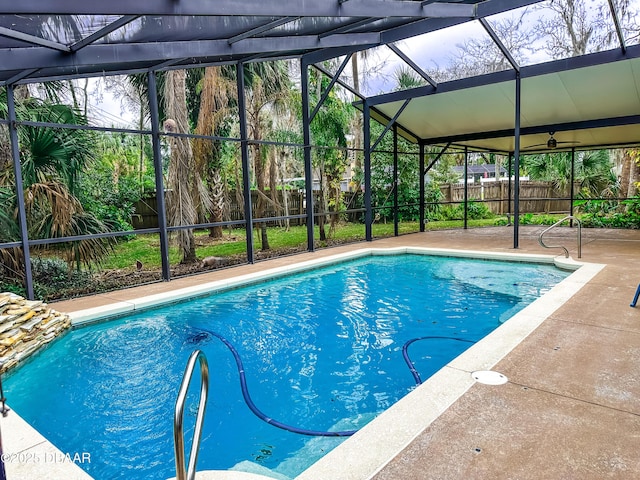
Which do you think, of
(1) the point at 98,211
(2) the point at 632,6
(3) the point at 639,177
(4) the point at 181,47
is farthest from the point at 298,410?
(3) the point at 639,177

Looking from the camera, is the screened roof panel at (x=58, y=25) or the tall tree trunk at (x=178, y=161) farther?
the tall tree trunk at (x=178, y=161)

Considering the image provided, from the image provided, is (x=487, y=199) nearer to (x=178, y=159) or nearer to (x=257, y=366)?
(x=178, y=159)

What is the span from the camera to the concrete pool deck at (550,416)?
1823 millimetres

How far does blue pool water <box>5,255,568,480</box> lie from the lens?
8.64 ft

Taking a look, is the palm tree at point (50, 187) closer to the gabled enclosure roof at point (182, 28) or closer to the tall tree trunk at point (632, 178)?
the gabled enclosure roof at point (182, 28)

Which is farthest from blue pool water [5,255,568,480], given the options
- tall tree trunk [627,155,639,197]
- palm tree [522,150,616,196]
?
tall tree trunk [627,155,639,197]

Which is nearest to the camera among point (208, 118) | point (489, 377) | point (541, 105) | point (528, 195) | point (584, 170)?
point (489, 377)

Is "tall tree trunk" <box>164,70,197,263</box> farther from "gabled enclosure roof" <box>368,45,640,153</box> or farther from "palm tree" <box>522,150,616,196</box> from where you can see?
"palm tree" <box>522,150,616,196</box>

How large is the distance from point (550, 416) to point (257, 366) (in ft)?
7.62

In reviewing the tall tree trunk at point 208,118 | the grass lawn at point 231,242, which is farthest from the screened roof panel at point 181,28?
the grass lawn at point 231,242

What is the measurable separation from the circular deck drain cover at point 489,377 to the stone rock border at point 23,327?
3.63 meters

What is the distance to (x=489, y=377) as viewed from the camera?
271cm

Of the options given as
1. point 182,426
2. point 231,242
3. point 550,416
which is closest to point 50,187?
point 182,426

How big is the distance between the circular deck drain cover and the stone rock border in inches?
143
